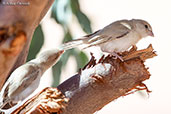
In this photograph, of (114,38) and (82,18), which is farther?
→ (82,18)

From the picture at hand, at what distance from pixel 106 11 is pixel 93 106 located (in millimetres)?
1332

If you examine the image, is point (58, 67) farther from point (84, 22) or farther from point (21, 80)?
point (21, 80)

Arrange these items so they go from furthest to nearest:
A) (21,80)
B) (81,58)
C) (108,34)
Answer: (81,58) < (108,34) < (21,80)

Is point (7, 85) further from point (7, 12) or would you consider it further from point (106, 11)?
point (106, 11)

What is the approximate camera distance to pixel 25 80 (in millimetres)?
575

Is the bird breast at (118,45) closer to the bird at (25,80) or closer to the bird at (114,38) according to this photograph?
the bird at (114,38)

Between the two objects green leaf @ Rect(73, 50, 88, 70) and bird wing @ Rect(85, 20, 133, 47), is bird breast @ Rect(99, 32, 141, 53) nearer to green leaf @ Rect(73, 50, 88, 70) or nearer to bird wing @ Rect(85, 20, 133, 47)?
bird wing @ Rect(85, 20, 133, 47)

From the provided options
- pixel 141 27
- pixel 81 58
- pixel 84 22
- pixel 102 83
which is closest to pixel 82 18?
pixel 84 22

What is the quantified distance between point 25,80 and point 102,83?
5.8 inches

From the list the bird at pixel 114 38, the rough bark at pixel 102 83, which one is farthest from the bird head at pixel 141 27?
the rough bark at pixel 102 83

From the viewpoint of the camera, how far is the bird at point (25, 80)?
575 millimetres

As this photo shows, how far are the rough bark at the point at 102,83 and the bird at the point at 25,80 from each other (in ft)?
0.17

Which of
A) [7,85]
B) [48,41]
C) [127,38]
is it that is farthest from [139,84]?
[48,41]

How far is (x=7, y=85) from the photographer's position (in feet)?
1.92
